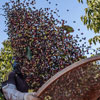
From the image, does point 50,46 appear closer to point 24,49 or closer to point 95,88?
point 24,49

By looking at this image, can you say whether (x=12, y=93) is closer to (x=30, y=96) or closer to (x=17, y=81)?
(x=30, y=96)

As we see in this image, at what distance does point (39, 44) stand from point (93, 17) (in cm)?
132

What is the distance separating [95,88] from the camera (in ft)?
5.98

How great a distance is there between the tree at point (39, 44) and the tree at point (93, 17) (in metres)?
0.40

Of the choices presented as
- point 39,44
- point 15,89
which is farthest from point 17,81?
point 39,44

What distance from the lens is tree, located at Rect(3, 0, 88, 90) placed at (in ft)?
15.2

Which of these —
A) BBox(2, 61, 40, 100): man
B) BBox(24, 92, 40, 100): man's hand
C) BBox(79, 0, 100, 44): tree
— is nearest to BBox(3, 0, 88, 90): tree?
BBox(79, 0, 100, 44): tree

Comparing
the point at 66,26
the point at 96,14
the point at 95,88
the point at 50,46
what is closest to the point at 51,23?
the point at 66,26

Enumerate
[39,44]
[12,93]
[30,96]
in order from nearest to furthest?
[30,96] < [12,93] < [39,44]

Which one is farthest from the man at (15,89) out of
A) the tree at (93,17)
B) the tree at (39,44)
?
the tree at (93,17)

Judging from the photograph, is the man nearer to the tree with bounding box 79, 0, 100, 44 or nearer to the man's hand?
the man's hand

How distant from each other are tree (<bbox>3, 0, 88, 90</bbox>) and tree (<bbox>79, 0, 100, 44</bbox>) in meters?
0.40

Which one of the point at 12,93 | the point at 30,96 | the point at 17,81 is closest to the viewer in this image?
the point at 30,96

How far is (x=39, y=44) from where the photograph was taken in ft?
16.1
